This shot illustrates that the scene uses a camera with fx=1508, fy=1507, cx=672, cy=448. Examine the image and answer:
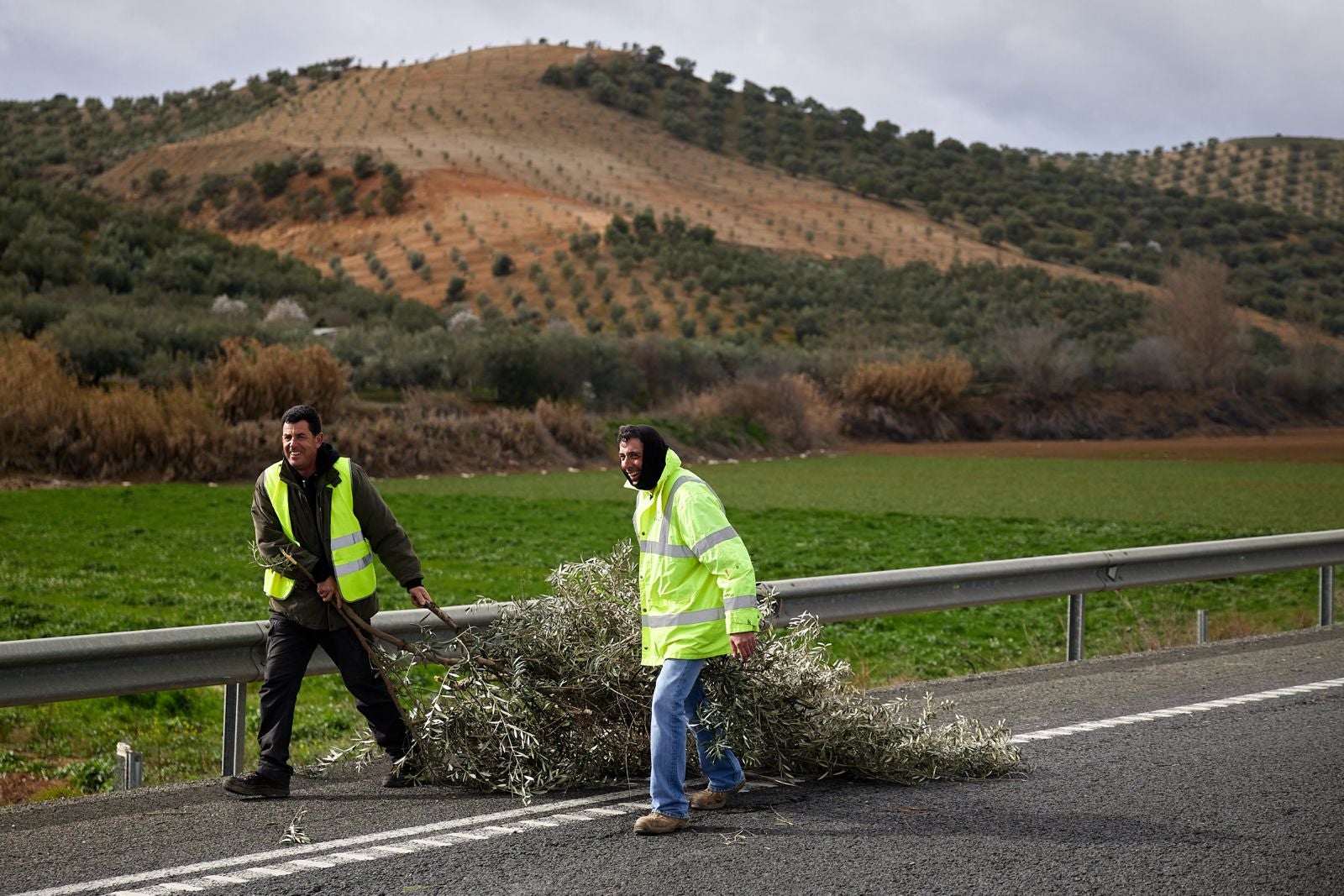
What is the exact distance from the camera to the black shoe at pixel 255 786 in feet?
22.9

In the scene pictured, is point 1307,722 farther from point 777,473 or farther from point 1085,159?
point 1085,159

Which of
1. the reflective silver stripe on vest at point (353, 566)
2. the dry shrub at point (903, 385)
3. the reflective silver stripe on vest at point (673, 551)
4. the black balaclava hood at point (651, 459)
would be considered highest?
the dry shrub at point (903, 385)

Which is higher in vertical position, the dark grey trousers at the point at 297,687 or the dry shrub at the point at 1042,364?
the dry shrub at the point at 1042,364

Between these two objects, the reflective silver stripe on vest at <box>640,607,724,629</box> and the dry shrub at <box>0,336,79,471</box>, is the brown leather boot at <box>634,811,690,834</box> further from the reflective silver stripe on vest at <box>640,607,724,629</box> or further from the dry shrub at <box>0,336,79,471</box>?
the dry shrub at <box>0,336,79,471</box>

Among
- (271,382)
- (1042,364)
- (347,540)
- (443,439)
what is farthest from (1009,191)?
(347,540)

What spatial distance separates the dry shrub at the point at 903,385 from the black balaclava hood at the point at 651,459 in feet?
165

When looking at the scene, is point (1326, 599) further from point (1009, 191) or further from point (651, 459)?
point (1009, 191)

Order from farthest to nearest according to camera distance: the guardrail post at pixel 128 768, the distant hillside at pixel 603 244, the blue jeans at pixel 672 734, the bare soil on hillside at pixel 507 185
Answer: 1. the bare soil on hillside at pixel 507 185
2. the distant hillside at pixel 603 244
3. the guardrail post at pixel 128 768
4. the blue jeans at pixel 672 734

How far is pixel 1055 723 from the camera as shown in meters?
8.79

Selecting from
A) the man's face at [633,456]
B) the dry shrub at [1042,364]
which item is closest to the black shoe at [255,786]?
the man's face at [633,456]

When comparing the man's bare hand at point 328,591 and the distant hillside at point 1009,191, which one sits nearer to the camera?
the man's bare hand at point 328,591

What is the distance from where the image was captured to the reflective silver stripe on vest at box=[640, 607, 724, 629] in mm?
6609

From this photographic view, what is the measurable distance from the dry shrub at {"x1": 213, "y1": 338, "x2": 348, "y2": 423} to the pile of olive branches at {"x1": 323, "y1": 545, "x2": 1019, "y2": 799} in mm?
28463

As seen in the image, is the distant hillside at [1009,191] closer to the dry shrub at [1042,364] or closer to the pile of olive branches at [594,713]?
the dry shrub at [1042,364]
